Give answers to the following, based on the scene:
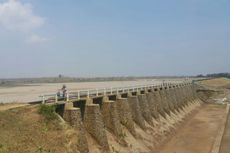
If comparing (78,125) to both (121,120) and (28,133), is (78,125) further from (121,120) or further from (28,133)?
(121,120)

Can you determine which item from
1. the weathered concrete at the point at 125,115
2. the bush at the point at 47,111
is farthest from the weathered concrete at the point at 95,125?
the weathered concrete at the point at 125,115

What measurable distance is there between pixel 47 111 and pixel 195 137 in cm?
2481

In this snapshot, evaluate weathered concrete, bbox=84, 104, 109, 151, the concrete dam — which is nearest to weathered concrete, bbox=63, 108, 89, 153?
the concrete dam

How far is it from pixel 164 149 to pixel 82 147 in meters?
14.6

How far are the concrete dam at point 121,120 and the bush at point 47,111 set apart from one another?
124 cm

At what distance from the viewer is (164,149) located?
3741 centimetres

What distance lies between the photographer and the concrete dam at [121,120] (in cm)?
2634

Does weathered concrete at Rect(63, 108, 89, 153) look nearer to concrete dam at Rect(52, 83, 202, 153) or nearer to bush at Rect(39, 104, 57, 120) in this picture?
concrete dam at Rect(52, 83, 202, 153)


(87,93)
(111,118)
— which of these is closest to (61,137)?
(87,93)

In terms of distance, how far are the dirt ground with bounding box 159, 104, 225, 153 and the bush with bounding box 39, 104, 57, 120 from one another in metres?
14.9

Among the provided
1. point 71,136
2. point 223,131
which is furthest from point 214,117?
point 71,136

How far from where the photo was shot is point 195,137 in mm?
44969

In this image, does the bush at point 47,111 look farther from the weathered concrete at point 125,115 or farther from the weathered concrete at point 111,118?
the weathered concrete at point 125,115

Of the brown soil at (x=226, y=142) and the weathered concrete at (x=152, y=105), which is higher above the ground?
the weathered concrete at (x=152, y=105)
